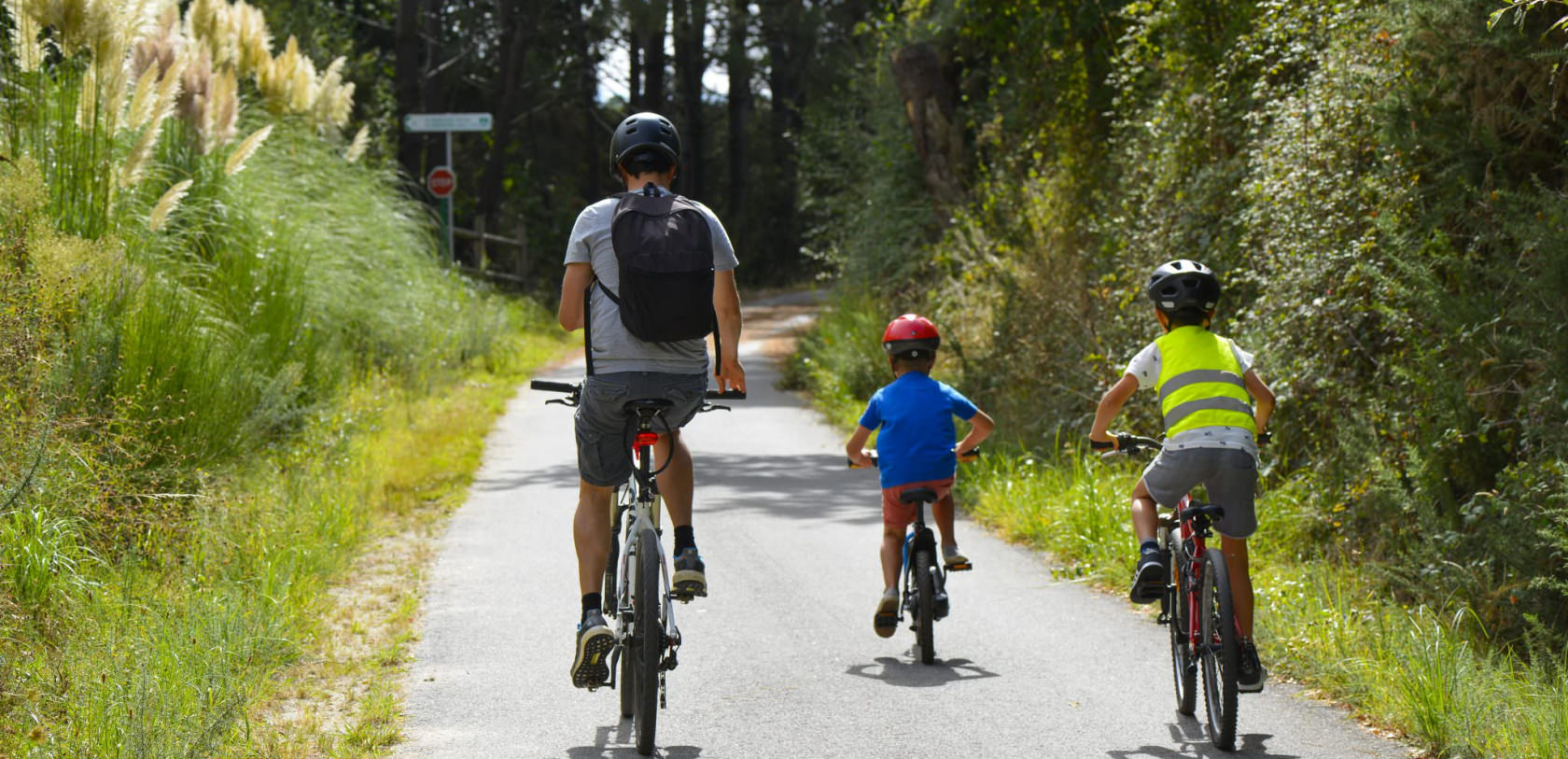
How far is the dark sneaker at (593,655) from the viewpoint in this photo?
5277 millimetres

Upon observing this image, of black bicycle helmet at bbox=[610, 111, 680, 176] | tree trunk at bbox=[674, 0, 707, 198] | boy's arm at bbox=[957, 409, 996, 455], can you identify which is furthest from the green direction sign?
tree trunk at bbox=[674, 0, 707, 198]

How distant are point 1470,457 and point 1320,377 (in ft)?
4.14

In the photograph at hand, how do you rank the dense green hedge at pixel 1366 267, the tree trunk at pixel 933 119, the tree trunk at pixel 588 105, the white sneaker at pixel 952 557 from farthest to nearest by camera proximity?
the tree trunk at pixel 588 105 < the tree trunk at pixel 933 119 < the white sneaker at pixel 952 557 < the dense green hedge at pixel 1366 267

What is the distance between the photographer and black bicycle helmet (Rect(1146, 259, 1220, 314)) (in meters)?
5.90

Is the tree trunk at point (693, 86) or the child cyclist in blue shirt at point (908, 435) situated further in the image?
the tree trunk at point (693, 86)

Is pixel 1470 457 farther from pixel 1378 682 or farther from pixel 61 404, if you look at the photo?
pixel 61 404

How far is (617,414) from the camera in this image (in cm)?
549

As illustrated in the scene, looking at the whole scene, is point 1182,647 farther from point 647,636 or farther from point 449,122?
point 449,122

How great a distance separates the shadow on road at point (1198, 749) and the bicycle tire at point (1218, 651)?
0.12 ft

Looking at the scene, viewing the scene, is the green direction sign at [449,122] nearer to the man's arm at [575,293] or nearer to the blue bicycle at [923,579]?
the blue bicycle at [923,579]

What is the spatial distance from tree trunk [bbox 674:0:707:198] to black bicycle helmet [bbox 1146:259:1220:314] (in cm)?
3708

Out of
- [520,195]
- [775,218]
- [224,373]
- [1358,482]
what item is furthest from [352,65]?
[1358,482]

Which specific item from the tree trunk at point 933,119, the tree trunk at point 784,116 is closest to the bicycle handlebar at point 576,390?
the tree trunk at point 933,119

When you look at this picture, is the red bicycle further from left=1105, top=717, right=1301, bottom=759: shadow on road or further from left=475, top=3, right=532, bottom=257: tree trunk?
left=475, top=3, right=532, bottom=257: tree trunk
